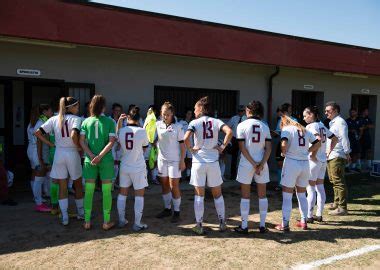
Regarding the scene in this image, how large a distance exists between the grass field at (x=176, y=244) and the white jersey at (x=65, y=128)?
4.03 feet

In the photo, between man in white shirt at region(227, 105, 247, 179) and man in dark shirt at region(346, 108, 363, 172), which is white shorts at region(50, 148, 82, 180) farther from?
man in dark shirt at region(346, 108, 363, 172)

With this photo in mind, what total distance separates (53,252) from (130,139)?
1726mm

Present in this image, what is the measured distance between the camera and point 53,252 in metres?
4.66

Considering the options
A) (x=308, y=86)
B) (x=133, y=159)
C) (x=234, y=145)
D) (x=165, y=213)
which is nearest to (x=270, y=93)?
(x=308, y=86)

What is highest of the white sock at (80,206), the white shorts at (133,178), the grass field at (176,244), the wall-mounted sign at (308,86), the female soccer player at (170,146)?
the wall-mounted sign at (308,86)

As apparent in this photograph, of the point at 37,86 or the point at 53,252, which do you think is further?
the point at 37,86

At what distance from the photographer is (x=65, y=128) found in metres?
5.44

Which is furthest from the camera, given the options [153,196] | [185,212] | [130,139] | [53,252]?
[153,196]

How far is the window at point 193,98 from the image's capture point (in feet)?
31.4

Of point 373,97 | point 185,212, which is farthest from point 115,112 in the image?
point 373,97

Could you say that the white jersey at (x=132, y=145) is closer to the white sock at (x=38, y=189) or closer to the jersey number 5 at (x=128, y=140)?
the jersey number 5 at (x=128, y=140)

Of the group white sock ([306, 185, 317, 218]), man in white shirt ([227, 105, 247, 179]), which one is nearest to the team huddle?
white sock ([306, 185, 317, 218])

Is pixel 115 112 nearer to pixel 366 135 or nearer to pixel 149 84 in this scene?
pixel 149 84

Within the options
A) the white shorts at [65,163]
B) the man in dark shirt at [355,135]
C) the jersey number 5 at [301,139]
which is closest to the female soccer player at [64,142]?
the white shorts at [65,163]
